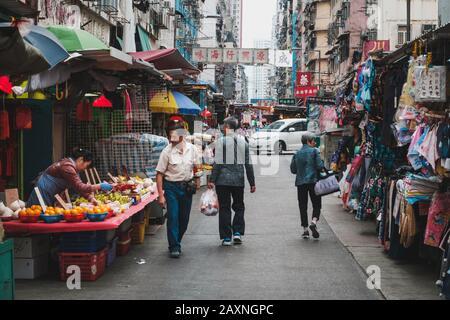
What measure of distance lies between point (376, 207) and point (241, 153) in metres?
3.18

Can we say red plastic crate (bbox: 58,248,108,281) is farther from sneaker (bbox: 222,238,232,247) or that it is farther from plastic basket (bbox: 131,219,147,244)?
sneaker (bbox: 222,238,232,247)

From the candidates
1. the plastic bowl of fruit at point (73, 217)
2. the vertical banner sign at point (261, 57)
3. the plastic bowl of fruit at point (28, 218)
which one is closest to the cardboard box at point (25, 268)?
the plastic bowl of fruit at point (28, 218)

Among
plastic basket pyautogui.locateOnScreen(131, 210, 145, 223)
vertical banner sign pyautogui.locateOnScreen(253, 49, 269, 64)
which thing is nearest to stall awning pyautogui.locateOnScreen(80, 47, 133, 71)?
plastic basket pyautogui.locateOnScreen(131, 210, 145, 223)

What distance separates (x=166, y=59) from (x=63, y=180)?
20.0ft

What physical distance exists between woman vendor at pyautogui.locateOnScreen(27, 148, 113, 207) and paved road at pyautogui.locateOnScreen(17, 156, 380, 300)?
1.13 meters

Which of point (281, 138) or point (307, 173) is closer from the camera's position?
point (307, 173)

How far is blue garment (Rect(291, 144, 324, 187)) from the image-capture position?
1121cm

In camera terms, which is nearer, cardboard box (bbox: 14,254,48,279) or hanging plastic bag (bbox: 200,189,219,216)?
cardboard box (bbox: 14,254,48,279)

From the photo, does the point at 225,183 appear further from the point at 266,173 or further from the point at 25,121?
the point at 266,173

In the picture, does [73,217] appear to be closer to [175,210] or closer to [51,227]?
[51,227]

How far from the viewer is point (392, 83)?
9.80 m

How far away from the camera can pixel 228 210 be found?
1043 cm

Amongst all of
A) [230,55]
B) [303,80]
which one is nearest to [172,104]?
[230,55]
